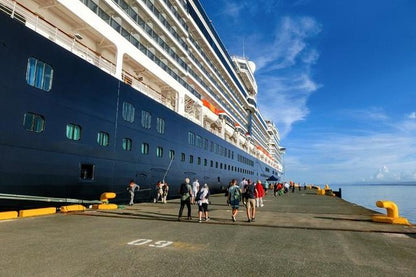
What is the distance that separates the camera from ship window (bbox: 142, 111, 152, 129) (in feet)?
57.1

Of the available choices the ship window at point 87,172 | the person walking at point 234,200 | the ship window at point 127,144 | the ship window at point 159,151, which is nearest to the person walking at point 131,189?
the ship window at point 127,144

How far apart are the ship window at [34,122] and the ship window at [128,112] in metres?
5.05

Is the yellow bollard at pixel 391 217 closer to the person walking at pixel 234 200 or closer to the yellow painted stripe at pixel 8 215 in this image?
the person walking at pixel 234 200

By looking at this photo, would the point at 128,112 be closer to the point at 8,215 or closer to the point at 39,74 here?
the point at 39,74

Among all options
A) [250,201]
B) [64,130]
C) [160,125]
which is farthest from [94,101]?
[250,201]

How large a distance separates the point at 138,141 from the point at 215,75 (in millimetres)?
21651

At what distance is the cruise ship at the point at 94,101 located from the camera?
32.7 feet

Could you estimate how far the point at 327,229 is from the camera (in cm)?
972

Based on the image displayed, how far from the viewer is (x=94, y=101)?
1338 centimetres

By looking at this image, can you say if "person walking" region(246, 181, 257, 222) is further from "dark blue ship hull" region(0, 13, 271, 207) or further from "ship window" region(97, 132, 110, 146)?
"ship window" region(97, 132, 110, 146)

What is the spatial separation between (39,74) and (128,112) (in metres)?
5.62

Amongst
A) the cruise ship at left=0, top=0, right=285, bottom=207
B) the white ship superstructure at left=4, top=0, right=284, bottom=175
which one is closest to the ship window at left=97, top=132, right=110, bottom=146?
the cruise ship at left=0, top=0, right=285, bottom=207

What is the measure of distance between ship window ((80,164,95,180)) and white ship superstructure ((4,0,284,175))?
5391 mm

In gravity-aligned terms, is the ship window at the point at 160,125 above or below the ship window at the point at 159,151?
above
